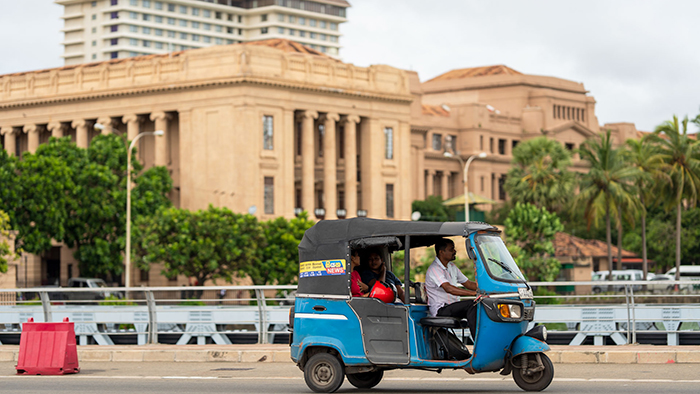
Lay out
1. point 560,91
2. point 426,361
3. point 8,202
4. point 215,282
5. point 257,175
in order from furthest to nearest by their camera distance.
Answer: point 560,91 → point 257,175 → point 215,282 → point 8,202 → point 426,361

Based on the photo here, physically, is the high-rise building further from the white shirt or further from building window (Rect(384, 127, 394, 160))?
the white shirt

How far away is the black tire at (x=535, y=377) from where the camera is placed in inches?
533

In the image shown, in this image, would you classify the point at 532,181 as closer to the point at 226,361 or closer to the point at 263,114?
the point at 263,114

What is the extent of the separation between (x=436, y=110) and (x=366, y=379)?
104 m

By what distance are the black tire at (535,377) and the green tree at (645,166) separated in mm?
54816

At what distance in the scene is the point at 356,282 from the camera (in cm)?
1437

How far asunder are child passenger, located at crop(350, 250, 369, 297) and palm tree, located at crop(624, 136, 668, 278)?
54.6m

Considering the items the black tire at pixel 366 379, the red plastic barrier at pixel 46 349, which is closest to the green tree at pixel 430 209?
the red plastic barrier at pixel 46 349

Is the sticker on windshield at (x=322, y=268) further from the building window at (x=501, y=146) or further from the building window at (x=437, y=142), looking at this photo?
the building window at (x=501, y=146)

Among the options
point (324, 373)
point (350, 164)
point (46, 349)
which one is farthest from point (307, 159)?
point (324, 373)

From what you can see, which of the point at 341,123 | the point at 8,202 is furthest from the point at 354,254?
the point at 341,123

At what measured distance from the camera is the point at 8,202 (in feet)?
193

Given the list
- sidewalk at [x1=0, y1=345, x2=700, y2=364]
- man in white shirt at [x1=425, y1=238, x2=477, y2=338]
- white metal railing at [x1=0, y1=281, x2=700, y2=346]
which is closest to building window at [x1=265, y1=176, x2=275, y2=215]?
white metal railing at [x1=0, y1=281, x2=700, y2=346]

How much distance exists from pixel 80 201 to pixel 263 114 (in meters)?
14.7
